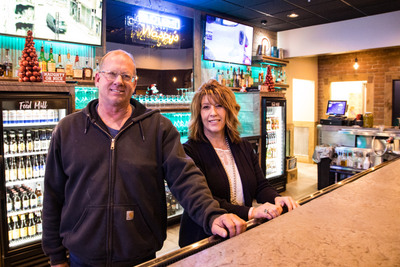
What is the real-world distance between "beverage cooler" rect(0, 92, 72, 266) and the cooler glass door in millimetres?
4025

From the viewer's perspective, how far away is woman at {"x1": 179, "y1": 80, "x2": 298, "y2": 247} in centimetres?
184

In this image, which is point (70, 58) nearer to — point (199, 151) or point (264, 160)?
point (199, 151)

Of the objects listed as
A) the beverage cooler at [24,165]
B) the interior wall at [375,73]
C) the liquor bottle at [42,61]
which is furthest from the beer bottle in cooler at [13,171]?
the interior wall at [375,73]

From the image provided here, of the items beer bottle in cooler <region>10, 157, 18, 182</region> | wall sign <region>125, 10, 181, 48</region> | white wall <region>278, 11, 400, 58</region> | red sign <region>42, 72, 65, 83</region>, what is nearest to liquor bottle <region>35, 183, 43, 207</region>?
beer bottle in cooler <region>10, 157, 18, 182</region>

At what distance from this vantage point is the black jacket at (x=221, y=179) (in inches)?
69.4

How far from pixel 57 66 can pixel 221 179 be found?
10.8 ft

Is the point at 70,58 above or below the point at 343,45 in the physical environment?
below

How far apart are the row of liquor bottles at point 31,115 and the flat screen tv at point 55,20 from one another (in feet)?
3.29

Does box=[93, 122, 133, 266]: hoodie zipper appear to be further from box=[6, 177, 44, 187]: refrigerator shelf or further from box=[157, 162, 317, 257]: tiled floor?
box=[157, 162, 317, 257]: tiled floor

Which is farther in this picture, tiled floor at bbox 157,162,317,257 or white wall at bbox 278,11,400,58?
white wall at bbox 278,11,400,58

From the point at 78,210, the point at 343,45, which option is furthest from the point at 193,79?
the point at 78,210

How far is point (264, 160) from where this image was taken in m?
5.88

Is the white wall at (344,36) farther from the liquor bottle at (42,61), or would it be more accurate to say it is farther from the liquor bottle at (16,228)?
the liquor bottle at (16,228)

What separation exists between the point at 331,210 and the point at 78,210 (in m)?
1.12
